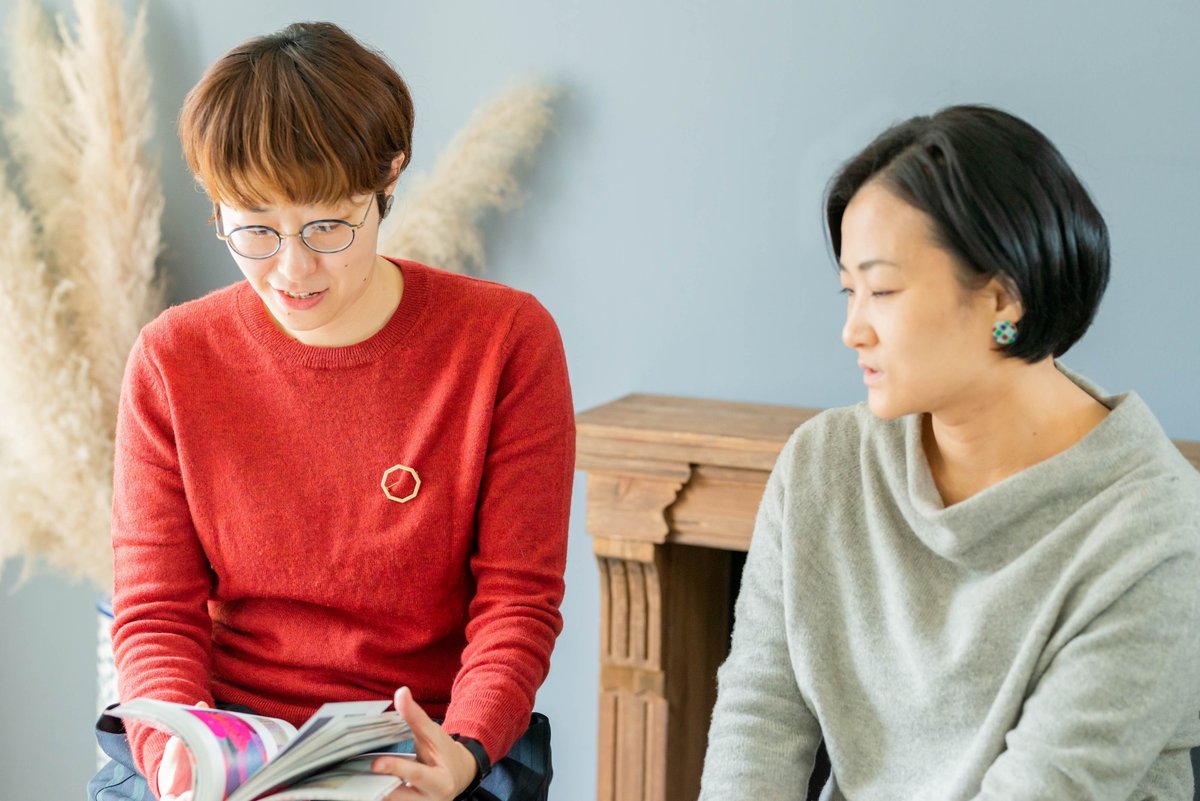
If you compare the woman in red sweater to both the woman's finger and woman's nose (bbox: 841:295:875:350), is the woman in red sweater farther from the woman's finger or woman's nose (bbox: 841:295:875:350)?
woman's nose (bbox: 841:295:875:350)

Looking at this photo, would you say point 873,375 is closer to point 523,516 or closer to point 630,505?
point 523,516

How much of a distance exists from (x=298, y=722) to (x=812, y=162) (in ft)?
3.58

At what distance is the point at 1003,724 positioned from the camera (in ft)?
3.98

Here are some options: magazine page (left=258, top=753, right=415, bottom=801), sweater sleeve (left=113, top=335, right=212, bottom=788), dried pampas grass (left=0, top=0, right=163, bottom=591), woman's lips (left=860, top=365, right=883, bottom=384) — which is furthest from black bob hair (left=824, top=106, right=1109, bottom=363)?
dried pampas grass (left=0, top=0, right=163, bottom=591)

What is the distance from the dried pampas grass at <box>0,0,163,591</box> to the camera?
2156mm

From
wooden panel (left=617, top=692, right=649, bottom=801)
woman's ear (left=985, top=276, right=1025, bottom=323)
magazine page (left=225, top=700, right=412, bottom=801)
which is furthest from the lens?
wooden panel (left=617, top=692, right=649, bottom=801)

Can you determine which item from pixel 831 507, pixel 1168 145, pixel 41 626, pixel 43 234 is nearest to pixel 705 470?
pixel 831 507

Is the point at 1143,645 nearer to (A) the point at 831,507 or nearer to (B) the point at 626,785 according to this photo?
(A) the point at 831,507

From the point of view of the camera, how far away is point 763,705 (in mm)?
1383

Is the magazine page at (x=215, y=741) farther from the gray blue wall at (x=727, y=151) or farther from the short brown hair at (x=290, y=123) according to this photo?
the gray blue wall at (x=727, y=151)

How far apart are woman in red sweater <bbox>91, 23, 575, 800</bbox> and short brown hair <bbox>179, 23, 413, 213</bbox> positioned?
5 centimetres

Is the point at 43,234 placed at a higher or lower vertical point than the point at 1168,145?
lower

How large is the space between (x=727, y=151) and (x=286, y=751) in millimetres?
1245

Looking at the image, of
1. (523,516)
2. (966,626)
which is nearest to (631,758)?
(523,516)
